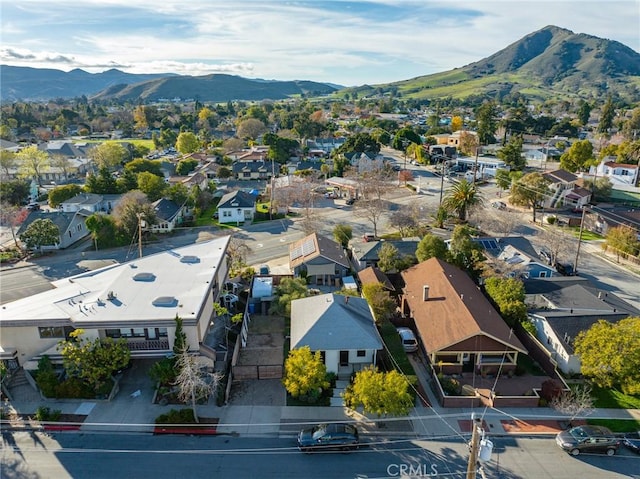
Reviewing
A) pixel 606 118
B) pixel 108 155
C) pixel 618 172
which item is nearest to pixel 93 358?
pixel 108 155

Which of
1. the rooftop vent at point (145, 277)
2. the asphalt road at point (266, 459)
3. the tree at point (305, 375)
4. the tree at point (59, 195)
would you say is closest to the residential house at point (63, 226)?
the tree at point (59, 195)

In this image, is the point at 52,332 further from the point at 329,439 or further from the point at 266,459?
the point at 329,439

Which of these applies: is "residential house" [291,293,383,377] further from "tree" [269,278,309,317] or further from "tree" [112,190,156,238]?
"tree" [112,190,156,238]

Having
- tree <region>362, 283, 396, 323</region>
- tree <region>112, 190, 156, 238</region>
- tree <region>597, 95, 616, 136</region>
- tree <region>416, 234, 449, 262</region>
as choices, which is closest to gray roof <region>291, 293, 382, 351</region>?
tree <region>362, 283, 396, 323</region>

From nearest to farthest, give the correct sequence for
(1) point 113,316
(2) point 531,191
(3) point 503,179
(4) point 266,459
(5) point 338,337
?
(4) point 266,459 < (1) point 113,316 < (5) point 338,337 < (2) point 531,191 < (3) point 503,179

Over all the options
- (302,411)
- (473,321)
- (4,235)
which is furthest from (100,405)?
(4,235)
